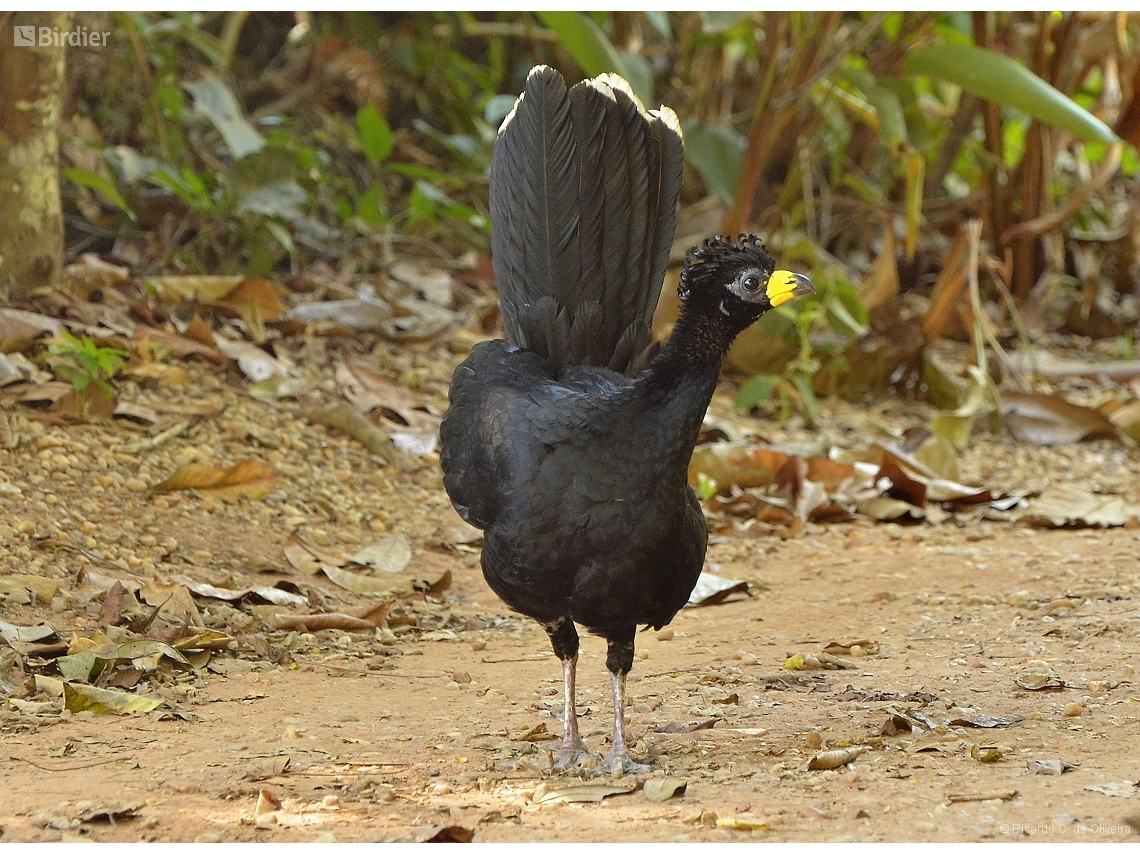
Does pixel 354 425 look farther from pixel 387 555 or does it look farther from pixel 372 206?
pixel 372 206

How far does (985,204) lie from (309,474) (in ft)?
16.3

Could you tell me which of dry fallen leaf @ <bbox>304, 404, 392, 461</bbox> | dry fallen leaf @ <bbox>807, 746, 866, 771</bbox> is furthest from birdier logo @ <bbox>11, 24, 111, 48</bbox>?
dry fallen leaf @ <bbox>807, 746, 866, 771</bbox>

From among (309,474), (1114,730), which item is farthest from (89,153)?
(1114,730)

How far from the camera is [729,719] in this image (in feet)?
11.0

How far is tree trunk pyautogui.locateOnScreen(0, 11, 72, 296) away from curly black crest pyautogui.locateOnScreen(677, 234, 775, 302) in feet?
10.7

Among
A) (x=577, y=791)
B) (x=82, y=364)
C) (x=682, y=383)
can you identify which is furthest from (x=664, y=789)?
(x=82, y=364)

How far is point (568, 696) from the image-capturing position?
3299 millimetres

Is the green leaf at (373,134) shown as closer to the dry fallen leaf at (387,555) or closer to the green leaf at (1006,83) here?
the green leaf at (1006,83)

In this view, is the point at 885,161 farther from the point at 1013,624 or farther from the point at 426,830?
the point at 426,830

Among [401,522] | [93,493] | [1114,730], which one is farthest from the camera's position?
[401,522]

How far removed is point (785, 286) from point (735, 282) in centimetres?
11

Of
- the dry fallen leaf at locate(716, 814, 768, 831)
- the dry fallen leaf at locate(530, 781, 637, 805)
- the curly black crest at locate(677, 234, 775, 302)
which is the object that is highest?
the curly black crest at locate(677, 234, 775, 302)

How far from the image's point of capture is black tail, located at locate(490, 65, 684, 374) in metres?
3.66

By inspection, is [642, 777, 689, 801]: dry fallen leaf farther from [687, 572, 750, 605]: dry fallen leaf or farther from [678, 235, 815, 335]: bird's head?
[687, 572, 750, 605]: dry fallen leaf
